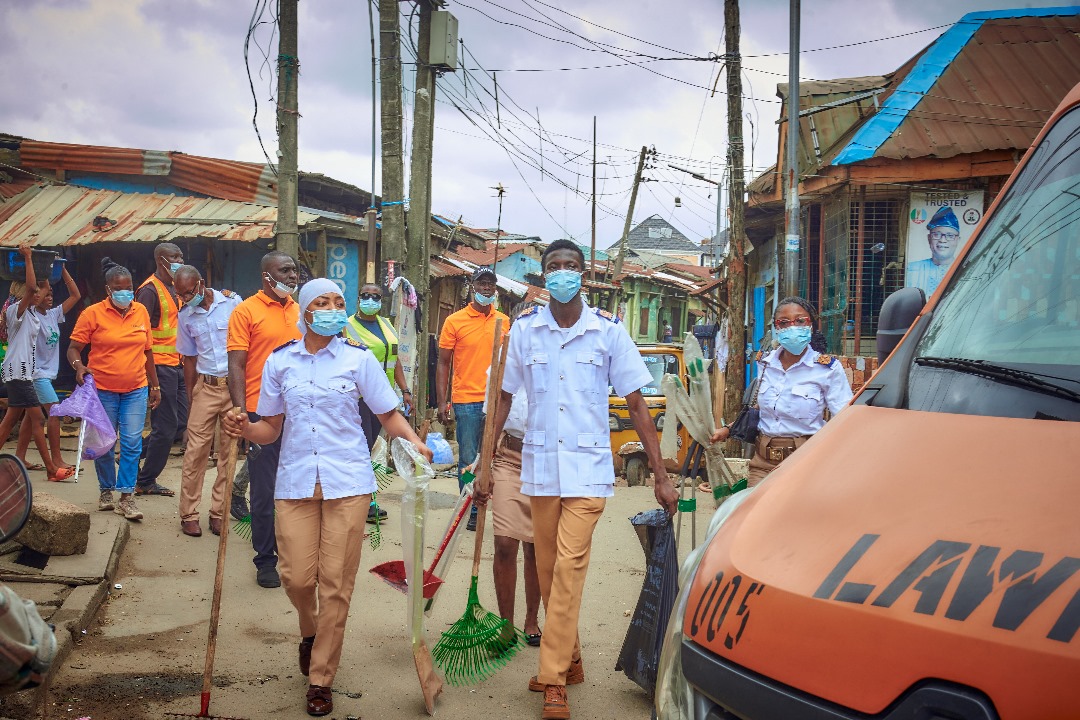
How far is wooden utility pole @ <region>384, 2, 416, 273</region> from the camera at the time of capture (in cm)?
1136

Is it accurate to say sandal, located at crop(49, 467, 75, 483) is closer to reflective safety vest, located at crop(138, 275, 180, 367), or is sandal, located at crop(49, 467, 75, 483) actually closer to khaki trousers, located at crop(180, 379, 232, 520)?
reflective safety vest, located at crop(138, 275, 180, 367)

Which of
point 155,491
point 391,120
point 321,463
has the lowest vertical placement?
point 155,491

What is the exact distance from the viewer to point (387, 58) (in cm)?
1137

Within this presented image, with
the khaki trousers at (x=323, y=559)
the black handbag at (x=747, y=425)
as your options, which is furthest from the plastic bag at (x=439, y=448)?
the khaki trousers at (x=323, y=559)

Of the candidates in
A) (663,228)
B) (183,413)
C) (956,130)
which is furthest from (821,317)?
(663,228)

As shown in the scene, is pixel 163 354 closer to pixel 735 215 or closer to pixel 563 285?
pixel 563 285

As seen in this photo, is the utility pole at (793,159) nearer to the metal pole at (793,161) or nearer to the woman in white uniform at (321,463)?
the metal pole at (793,161)

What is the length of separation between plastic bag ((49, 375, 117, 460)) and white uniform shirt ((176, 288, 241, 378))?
2.88 ft

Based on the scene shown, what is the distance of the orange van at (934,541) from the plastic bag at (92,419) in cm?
621

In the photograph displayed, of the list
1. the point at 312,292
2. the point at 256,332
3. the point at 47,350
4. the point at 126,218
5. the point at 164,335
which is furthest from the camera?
the point at 126,218

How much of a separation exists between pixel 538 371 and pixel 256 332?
2.43 metres

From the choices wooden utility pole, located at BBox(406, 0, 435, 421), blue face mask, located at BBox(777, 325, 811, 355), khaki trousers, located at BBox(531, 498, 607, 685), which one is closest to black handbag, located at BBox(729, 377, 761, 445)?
blue face mask, located at BBox(777, 325, 811, 355)

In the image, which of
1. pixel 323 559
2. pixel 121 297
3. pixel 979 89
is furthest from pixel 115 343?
pixel 979 89

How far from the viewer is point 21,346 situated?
8945mm
